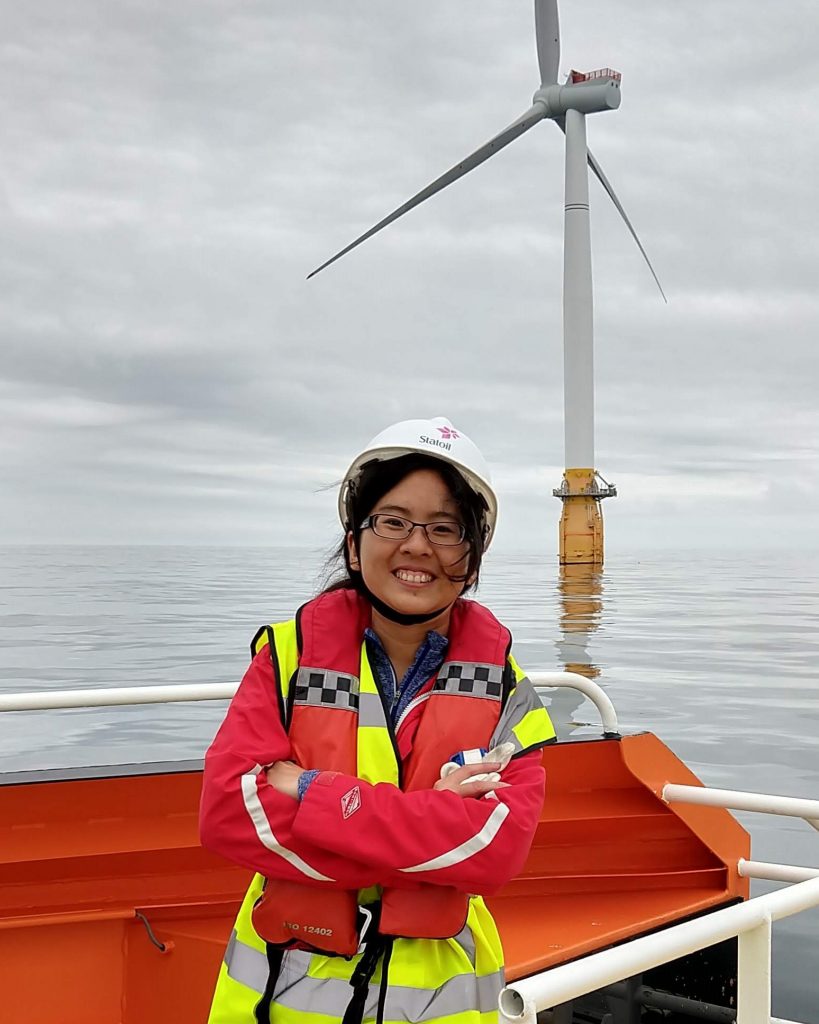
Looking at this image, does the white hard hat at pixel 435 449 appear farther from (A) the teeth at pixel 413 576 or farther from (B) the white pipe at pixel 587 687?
(B) the white pipe at pixel 587 687

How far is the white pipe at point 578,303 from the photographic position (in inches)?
1383

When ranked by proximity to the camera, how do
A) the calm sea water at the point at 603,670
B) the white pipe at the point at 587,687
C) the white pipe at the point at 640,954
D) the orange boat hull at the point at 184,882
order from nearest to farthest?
the white pipe at the point at 640,954 < the orange boat hull at the point at 184,882 < the white pipe at the point at 587,687 < the calm sea water at the point at 603,670

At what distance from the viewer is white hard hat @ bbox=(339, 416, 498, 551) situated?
6.08 ft

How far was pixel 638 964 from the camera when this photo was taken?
56.8 inches

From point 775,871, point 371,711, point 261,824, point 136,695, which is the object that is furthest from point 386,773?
point 775,871

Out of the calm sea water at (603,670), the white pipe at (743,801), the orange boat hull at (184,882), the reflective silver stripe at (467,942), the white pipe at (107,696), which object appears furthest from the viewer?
the calm sea water at (603,670)

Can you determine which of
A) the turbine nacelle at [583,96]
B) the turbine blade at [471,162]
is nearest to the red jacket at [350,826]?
the turbine blade at [471,162]

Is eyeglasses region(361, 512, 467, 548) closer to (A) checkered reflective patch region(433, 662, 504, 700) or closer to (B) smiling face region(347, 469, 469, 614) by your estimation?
(B) smiling face region(347, 469, 469, 614)

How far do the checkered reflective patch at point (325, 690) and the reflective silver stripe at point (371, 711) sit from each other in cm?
2

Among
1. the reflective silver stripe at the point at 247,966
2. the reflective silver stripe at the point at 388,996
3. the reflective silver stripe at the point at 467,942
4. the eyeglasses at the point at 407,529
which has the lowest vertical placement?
the reflective silver stripe at the point at 388,996

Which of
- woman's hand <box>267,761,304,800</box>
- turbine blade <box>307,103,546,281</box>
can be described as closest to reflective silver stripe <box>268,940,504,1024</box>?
woman's hand <box>267,761,304,800</box>

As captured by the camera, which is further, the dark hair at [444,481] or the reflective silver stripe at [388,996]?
the dark hair at [444,481]

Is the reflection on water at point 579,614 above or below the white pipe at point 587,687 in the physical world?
above

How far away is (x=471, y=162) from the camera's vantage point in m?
32.1
